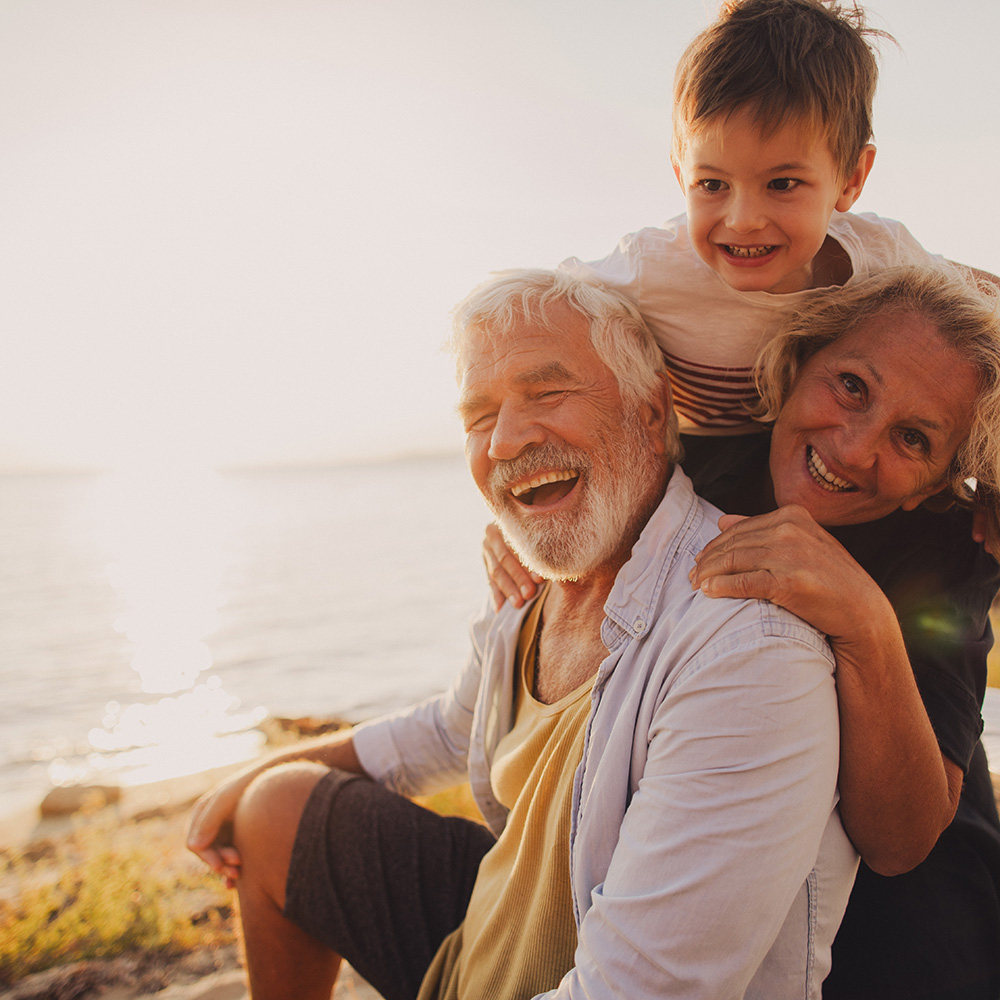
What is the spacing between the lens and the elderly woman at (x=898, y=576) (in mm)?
1481

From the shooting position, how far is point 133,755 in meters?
7.16

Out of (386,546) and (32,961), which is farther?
(386,546)

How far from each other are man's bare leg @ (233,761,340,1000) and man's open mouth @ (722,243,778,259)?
2183mm

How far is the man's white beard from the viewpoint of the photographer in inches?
86.0

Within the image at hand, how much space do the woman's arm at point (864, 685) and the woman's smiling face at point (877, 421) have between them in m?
0.51

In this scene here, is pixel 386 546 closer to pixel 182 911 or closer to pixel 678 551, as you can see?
pixel 182 911

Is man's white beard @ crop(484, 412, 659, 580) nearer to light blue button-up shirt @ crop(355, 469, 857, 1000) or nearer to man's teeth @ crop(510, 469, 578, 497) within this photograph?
man's teeth @ crop(510, 469, 578, 497)

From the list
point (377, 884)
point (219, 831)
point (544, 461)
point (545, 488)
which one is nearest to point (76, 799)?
point (219, 831)

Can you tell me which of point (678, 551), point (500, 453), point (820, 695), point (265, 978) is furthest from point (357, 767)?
point (820, 695)

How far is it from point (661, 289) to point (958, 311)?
899 mm

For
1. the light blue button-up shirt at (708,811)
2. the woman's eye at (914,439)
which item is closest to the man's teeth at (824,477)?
the woman's eye at (914,439)

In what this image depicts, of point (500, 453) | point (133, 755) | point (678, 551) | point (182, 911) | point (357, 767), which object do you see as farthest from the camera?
point (133, 755)

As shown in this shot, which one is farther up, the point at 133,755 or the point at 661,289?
the point at 661,289

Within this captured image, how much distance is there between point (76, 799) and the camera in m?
5.33
